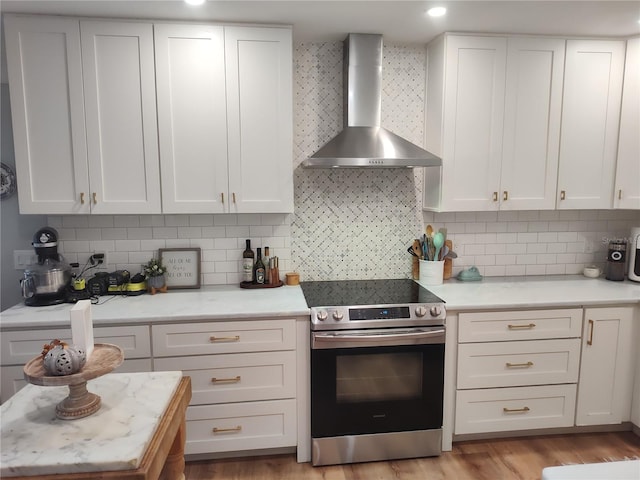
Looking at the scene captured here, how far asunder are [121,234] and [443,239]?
216 cm

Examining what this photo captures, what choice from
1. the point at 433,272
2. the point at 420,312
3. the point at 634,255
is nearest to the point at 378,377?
the point at 420,312

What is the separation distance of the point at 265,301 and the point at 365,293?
2.07ft

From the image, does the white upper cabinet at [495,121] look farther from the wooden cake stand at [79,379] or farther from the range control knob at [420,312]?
the wooden cake stand at [79,379]

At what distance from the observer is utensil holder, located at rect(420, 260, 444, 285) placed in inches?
112

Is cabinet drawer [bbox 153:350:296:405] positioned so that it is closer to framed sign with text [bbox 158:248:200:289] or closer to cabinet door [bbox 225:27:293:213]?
framed sign with text [bbox 158:248:200:289]

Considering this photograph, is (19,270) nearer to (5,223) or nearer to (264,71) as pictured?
(5,223)

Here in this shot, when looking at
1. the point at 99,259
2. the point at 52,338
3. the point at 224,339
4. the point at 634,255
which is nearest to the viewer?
the point at 52,338

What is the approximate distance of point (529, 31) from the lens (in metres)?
2.63

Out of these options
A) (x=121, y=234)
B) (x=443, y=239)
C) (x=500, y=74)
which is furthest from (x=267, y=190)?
(x=500, y=74)

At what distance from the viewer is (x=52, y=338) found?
219 cm

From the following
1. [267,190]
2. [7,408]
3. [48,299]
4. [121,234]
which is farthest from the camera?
[121,234]

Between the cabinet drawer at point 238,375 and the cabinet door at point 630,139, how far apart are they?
245 centimetres

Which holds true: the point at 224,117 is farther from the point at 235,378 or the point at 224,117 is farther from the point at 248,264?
the point at 235,378

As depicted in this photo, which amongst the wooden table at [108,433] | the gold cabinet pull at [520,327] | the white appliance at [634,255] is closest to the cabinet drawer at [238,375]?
the wooden table at [108,433]
